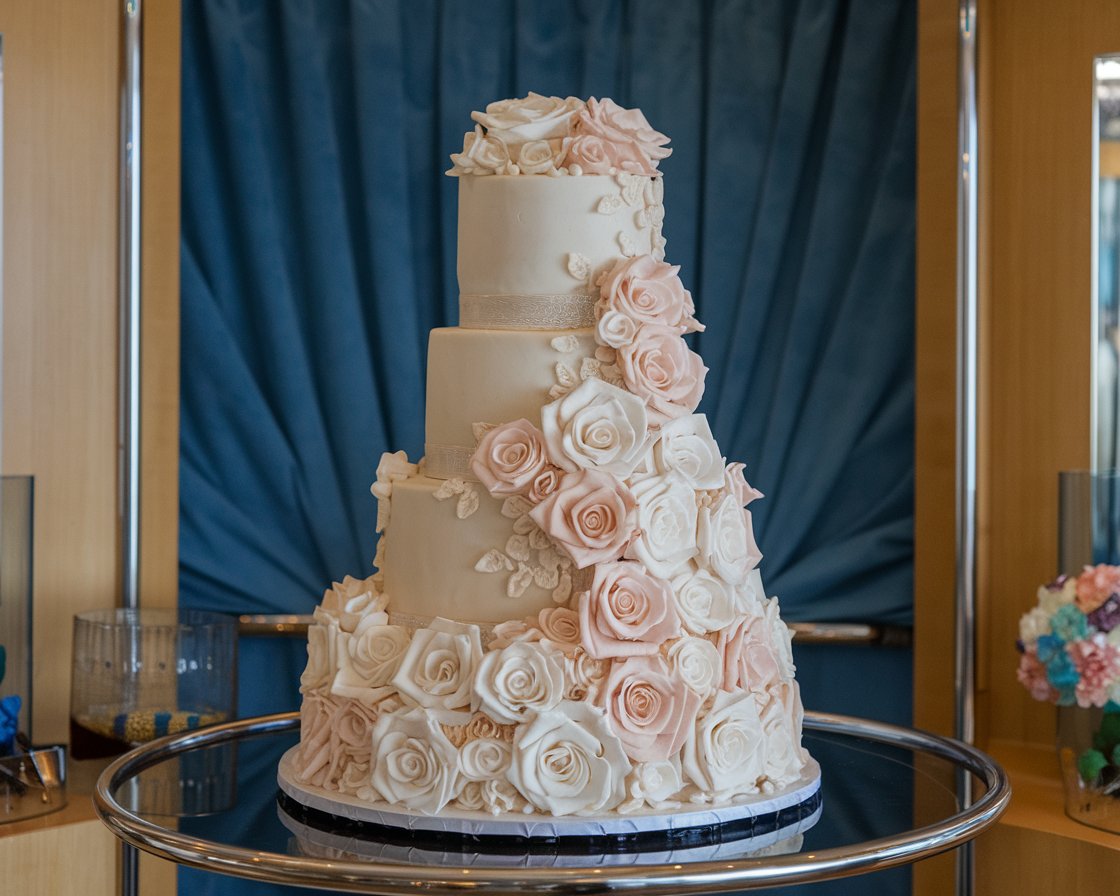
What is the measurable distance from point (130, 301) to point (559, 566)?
169 centimetres

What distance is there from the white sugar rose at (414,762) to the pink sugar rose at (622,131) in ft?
2.35

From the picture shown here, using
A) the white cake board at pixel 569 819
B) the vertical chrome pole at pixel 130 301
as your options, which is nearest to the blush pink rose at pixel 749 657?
the white cake board at pixel 569 819

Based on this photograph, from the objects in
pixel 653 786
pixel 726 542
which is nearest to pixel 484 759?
pixel 653 786

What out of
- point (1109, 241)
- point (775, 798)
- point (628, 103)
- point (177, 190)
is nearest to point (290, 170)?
point (177, 190)

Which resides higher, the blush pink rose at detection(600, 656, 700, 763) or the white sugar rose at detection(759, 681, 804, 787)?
the blush pink rose at detection(600, 656, 700, 763)

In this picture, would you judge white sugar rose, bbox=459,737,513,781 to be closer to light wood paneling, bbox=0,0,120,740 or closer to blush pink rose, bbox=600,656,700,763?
blush pink rose, bbox=600,656,700,763

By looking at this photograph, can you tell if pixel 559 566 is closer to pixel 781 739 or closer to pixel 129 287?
pixel 781 739

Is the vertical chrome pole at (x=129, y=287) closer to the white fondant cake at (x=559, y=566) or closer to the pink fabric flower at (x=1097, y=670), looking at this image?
the white fondant cake at (x=559, y=566)

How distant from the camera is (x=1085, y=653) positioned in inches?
97.0

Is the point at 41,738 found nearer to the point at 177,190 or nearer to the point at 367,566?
the point at 367,566

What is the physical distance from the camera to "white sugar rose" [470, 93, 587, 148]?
1.73 meters

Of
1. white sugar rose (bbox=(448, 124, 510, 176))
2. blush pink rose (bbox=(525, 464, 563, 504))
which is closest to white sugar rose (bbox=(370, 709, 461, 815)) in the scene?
blush pink rose (bbox=(525, 464, 563, 504))

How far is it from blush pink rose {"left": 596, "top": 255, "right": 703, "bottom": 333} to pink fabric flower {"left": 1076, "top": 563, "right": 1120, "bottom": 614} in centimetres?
122

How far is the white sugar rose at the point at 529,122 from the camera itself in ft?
5.66
